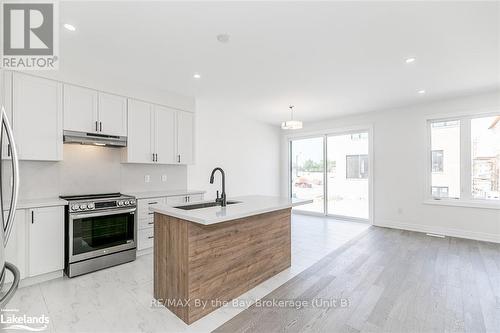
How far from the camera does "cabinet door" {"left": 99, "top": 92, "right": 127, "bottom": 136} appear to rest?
3.44 metres

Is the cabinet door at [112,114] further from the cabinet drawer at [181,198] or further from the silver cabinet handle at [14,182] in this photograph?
the silver cabinet handle at [14,182]

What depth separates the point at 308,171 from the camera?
7.00 metres

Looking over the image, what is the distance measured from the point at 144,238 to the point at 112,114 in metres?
1.92

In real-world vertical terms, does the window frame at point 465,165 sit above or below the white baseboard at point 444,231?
above

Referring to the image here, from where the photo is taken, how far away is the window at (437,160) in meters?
4.90

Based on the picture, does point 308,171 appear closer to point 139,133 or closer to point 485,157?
point 485,157

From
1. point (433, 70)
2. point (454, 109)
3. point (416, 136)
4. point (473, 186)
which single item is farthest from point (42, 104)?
point (473, 186)

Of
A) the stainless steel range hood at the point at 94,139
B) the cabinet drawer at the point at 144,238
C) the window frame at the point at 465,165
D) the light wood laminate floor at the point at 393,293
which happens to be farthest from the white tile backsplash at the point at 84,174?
the window frame at the point at 465,165

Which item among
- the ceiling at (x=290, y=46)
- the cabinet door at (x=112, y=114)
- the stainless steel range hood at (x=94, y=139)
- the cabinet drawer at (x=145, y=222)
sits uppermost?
the ceiling at (x=290, y=46)

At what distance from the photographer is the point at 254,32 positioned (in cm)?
244

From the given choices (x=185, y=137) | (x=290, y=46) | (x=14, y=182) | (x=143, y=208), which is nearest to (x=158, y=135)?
(x=185, y=137)

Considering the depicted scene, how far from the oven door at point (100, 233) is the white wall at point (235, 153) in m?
1.64

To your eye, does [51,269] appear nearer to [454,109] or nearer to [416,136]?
[416,136]

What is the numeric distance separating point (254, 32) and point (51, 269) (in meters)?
3.53
